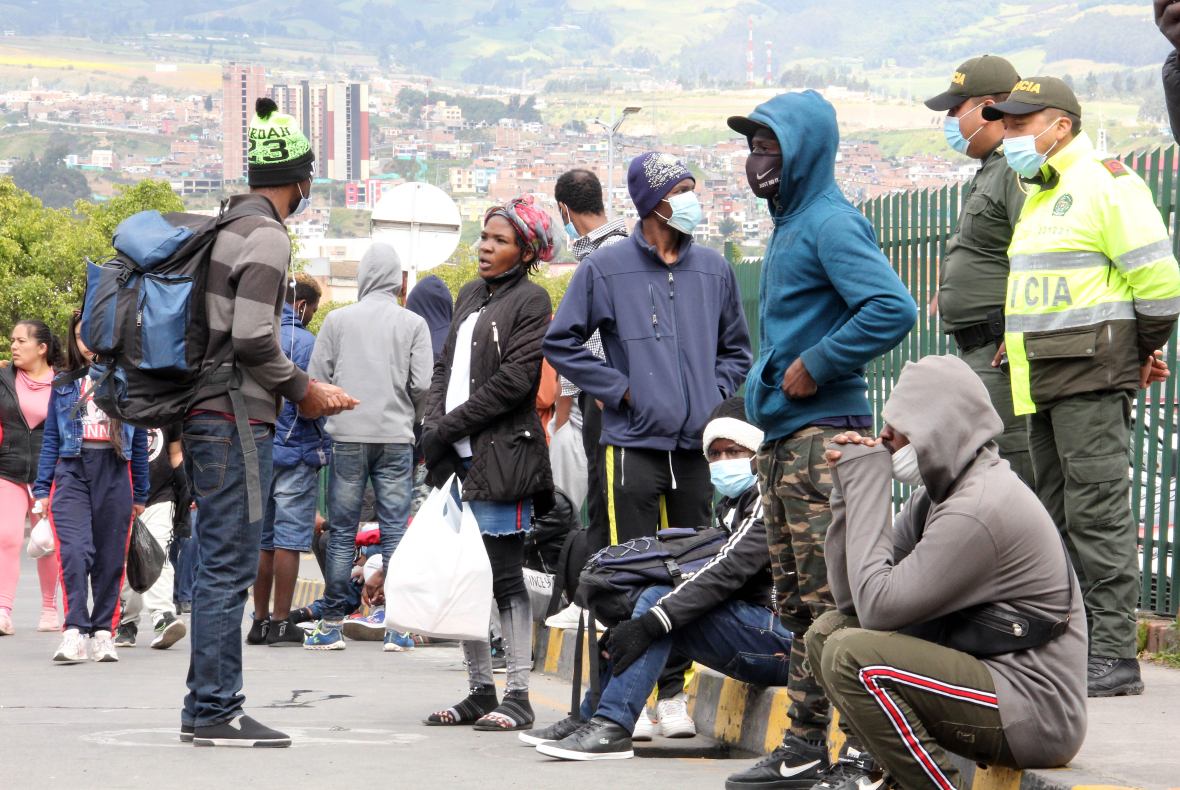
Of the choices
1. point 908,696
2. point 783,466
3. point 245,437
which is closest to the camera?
point 908,696

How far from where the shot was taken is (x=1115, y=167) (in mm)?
6672

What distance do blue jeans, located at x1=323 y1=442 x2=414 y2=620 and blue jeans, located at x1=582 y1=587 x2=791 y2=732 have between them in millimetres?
4199

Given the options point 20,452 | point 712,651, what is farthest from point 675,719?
point 20,452

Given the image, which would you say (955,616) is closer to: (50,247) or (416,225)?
(416,225)

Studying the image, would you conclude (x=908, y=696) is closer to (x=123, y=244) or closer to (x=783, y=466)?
(x=783, y=466)

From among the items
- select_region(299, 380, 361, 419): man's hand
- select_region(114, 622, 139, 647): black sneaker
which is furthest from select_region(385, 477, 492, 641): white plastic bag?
select_region(114, 622, 139, 647): black sneaker

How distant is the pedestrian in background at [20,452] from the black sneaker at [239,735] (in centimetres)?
602

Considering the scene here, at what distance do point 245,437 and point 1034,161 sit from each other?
3265 mm

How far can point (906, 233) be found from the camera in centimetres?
1054

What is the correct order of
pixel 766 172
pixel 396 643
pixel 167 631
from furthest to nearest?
pixel 167 631 → pixel 396 643 → pixel 766 172

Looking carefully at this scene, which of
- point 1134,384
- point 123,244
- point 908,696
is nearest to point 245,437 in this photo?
point 123,244

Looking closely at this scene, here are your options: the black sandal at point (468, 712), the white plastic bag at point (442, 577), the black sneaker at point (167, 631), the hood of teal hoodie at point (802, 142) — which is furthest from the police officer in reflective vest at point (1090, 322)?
the black sneaker at point (167, 631)

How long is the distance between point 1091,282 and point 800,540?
1730mm

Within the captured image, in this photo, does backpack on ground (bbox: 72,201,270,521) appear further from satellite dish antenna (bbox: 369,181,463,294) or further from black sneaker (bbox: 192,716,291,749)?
satellite dish antenna (bbox: 369,181,463,294)
